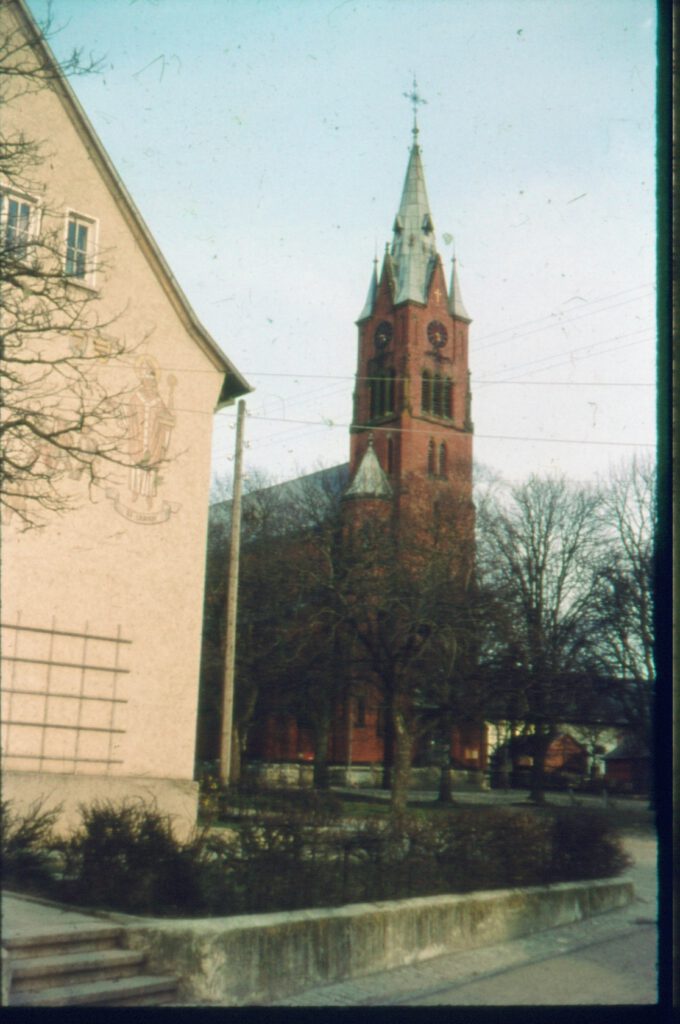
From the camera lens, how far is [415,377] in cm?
2389

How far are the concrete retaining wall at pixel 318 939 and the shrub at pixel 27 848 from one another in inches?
24.9

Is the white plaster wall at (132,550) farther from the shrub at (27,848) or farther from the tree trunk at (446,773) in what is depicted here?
the tree trunk at (446,773)

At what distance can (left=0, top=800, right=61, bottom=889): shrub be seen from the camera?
210 inches

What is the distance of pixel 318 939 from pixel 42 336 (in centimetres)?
389

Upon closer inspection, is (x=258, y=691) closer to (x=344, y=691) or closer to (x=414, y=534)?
(x=344, y=691)

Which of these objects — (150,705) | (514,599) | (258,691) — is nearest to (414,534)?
(514,599)

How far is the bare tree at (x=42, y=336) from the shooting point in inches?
207

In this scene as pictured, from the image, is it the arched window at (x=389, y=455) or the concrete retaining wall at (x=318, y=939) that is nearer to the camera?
the concrete retaining wall at (x=318, y=939)

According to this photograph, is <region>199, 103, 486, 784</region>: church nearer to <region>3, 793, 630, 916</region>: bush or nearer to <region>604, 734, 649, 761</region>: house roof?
<region>3, 793, 630, 916</region>: bush

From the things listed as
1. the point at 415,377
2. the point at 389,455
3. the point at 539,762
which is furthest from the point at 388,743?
the point at 415,377

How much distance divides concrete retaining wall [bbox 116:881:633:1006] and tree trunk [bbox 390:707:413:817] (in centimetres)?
227

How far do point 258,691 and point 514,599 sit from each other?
695 centimetres

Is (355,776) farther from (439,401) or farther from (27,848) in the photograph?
(439,401)

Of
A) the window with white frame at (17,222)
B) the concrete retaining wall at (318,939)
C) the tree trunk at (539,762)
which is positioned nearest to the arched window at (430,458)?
the tree trunk at (539,762)
